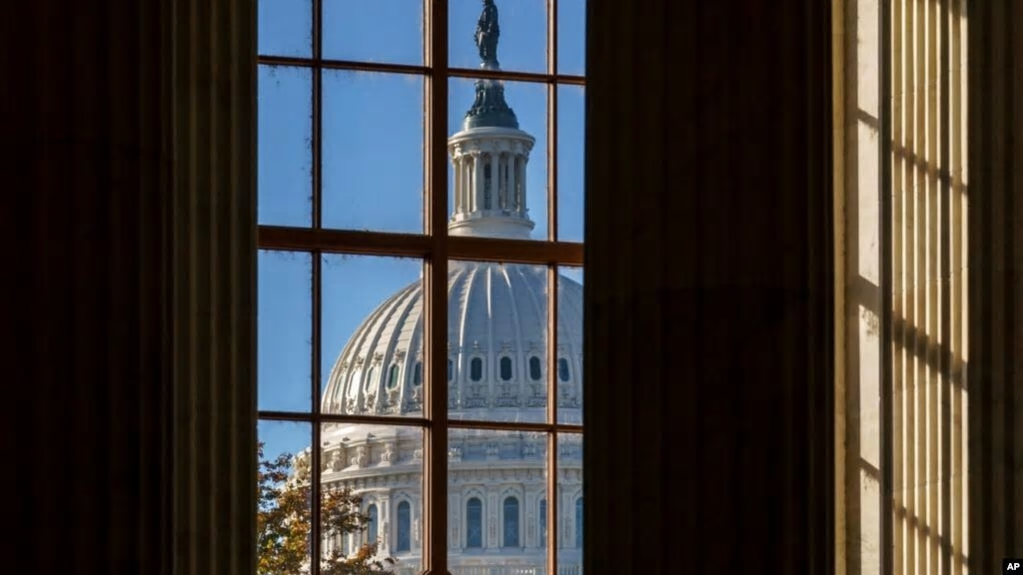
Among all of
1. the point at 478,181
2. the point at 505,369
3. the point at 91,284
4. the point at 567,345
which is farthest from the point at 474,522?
the point at 91,284

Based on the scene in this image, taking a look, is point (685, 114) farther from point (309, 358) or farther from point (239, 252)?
point (309, 358)

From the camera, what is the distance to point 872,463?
29.0 feet

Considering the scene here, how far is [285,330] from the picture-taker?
9469 mm

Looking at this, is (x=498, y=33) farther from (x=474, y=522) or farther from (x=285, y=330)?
(x=474, y=522)

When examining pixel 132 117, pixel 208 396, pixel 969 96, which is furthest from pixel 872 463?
pixel 132 117

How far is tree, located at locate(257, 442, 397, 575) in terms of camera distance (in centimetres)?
937

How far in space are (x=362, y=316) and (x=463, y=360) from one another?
2310mm

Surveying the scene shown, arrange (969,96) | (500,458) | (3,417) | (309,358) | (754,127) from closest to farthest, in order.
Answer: (3,417), (754,127), (969,96), (309,358), (500,458)

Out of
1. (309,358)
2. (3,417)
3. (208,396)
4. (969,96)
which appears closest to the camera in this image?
(3,417)

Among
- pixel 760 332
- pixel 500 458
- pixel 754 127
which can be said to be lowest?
pixel 500 458

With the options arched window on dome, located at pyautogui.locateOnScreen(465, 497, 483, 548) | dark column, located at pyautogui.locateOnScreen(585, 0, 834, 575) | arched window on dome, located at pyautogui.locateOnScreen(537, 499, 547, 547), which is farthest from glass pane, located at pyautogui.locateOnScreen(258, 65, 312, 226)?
dark column, located at pyautogui.locateOnScreen(585, 0, 834, 575)

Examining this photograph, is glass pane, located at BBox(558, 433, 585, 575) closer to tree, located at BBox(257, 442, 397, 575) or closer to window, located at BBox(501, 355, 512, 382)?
tree, located at BBox(257, 442, 397, 575)

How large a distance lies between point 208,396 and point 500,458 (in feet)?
11.1
